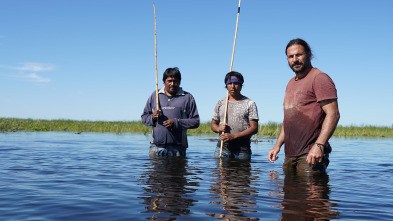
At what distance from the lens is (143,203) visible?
4281 millimetres

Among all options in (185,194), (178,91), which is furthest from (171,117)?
(185,194)

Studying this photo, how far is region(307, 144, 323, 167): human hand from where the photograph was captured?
430 cm

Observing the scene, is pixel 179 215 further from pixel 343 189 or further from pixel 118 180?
pixel 343 189

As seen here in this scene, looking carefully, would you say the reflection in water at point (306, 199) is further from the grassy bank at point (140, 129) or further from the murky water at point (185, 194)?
the grassy bank at point (140, 129)

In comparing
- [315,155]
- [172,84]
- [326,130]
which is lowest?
[315,155]

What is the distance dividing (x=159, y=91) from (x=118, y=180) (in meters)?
2.03

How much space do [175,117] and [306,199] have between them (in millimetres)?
3186

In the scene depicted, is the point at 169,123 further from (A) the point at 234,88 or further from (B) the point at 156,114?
(A) the point at 234,88

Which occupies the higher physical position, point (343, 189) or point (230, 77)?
point (230, 77)

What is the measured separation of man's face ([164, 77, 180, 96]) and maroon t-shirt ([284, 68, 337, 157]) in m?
2.62

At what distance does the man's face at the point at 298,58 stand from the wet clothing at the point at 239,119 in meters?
2.26

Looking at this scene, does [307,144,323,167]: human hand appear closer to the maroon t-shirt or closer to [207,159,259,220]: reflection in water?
the maroon t-shirt

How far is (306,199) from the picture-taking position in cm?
452

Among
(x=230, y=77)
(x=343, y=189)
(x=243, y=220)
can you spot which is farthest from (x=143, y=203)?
(x=230, y=77)
